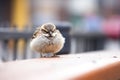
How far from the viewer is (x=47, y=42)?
9.16 ft

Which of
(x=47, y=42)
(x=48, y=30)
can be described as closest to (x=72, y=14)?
(x=48, y=30)

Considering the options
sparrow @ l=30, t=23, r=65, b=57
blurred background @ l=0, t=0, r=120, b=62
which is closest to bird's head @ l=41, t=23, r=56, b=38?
sparrow @ l=30, t=23, r=65, b=57

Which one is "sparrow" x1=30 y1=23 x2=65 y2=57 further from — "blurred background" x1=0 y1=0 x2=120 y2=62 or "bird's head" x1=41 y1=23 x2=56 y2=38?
"blurred background" x1=0 y1=0 x2=120 y2=62

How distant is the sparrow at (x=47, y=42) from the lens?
277 cm

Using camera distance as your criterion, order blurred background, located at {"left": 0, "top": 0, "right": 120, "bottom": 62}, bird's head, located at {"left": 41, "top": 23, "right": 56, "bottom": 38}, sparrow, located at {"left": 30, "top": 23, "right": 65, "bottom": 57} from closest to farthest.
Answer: sparrow, located at {"left": 30, "top": 23, "right": 65, "bottom": 57}
bird's head, located at {"left": 41, "top": 23, "right": 56, "bottom": 38}
blurred background, located at {"left": 0, "top": 0, "right": 120, "bottom": 62}

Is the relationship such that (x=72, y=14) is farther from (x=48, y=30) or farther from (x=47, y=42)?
(x=47, y=42)

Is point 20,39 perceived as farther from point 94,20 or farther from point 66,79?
point 94,20

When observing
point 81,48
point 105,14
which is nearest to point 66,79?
point 81,48

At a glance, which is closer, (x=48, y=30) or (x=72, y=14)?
(x=48, y=30)

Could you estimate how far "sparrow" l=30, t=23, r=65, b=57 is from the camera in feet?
9.07

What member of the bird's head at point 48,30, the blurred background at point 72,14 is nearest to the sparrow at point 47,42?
the bird's head at point 48,30

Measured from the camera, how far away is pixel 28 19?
50.4 feet

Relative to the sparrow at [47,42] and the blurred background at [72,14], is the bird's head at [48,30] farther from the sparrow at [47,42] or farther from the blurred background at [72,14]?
the blurred background at [72,14]

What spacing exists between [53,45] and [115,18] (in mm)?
12395
